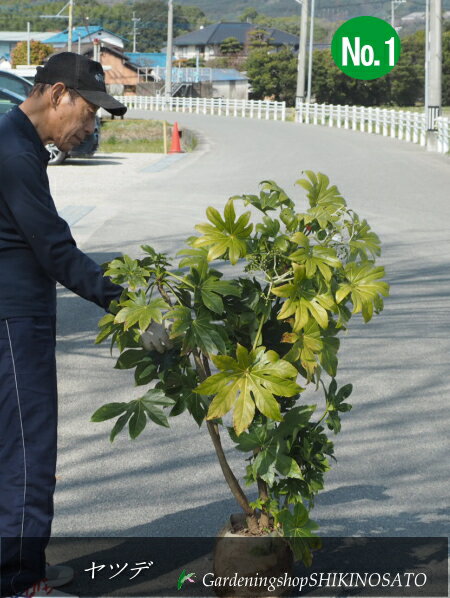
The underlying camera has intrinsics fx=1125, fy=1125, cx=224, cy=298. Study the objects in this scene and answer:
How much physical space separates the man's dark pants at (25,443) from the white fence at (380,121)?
25647 mm

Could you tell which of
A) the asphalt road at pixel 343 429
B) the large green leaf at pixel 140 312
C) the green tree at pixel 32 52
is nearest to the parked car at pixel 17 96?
the asphalt road at pixel 343 429

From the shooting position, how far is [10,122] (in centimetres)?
354

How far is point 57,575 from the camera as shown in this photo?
3.92 metres

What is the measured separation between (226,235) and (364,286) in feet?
1.51

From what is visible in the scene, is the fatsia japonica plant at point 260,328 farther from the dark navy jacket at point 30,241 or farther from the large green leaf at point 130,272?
the dark navy jacket at point 30,241

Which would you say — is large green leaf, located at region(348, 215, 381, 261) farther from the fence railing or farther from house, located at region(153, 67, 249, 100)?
house, located at region(153, 67, 249, 100)

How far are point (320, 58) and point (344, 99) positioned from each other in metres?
4.32

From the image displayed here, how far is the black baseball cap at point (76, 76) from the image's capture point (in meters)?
3.54

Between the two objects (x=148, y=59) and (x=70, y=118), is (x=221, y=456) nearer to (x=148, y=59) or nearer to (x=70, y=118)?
(x=70, y=118)

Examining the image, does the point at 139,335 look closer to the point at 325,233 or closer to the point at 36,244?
the point at 36,244

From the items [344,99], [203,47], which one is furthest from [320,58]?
[203,47]

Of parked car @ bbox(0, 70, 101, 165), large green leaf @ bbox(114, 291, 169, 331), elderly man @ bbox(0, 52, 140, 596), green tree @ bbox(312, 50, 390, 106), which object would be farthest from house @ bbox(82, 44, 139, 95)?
large green leaf @ bbox(114, 291, 169, 331)

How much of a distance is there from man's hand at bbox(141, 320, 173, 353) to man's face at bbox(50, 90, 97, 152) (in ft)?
2.09

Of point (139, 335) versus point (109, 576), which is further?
point (109, 576)
